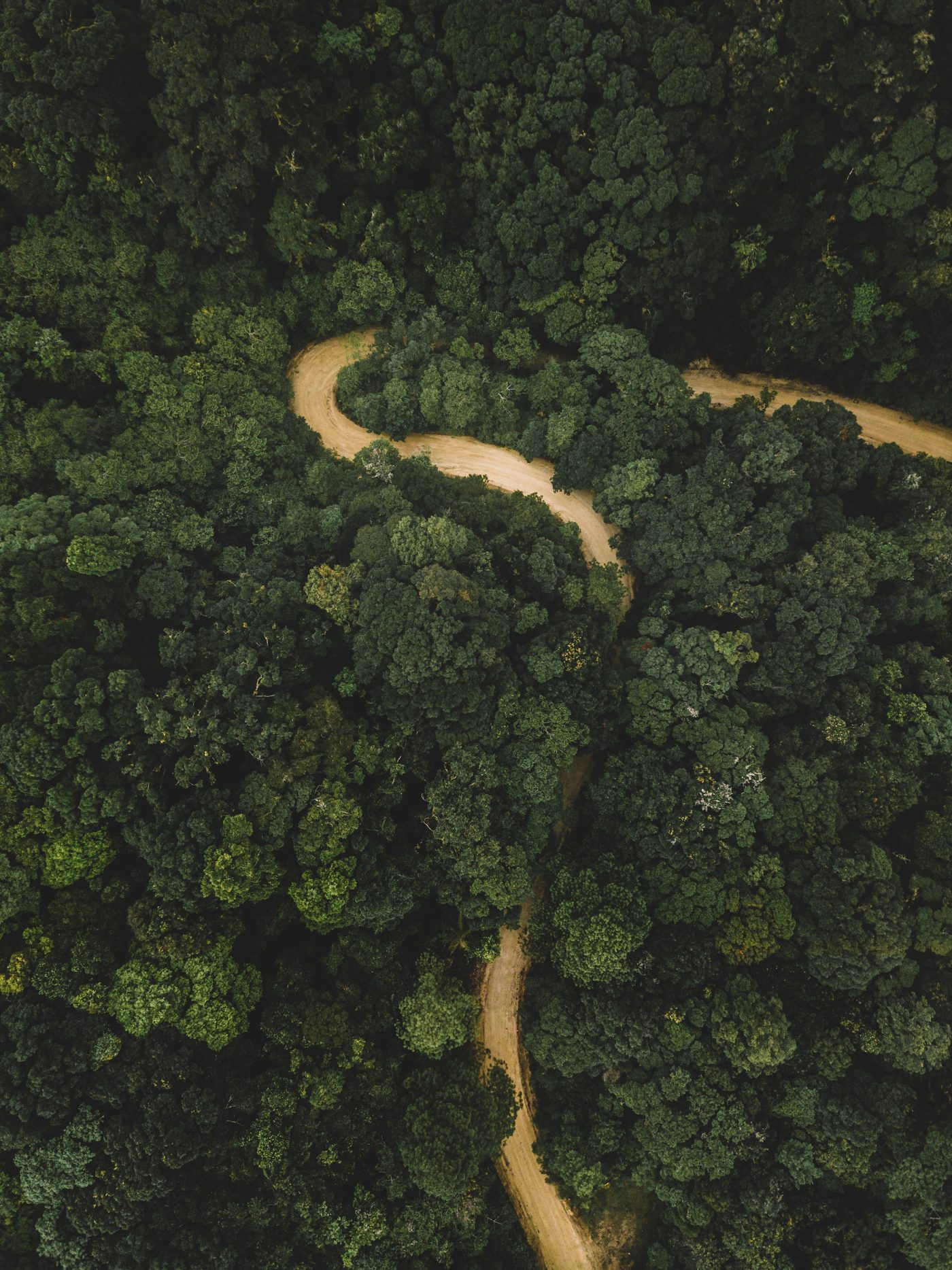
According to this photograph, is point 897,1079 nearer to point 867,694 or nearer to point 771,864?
point 771,864

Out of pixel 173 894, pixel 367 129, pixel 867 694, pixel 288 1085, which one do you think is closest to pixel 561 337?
pixel 367 129

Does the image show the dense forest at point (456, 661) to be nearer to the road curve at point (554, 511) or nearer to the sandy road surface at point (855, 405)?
the road curve at point (554, 511)

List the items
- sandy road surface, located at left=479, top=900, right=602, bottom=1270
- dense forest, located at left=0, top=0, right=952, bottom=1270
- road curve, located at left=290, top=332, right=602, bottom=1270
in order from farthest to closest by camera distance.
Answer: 1. road curve, located at left=290, top=332, right=602, bottom=1270
2. sandy road surface, located at left=479, top=900, right=602, bottom=1270
3. dense forest, located at left=0, top=0, right=952, bottom=1270

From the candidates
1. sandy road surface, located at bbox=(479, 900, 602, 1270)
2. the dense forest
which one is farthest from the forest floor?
the dense forest

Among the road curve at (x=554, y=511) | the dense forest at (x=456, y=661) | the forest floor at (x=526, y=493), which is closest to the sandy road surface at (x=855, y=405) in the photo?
the forest floor at (x=526, y=493)

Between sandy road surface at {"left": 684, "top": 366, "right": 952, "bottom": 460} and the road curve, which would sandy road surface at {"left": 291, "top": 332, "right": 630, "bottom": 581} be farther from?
sandy road surface at {"left": 684, "top": 366, "right": 952, "bottom": 460}
